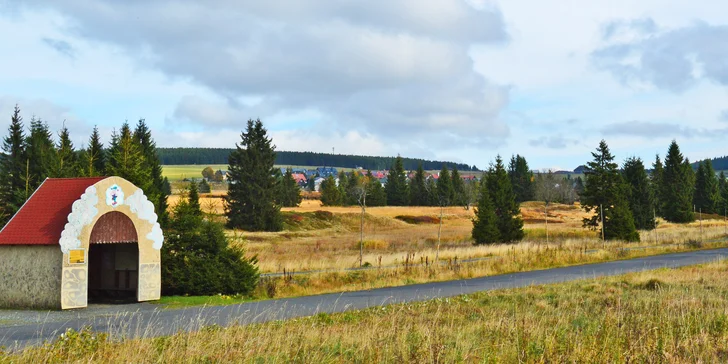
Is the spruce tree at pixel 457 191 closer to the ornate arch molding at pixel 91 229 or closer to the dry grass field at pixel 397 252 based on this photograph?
the dry grass field at pixel 397 252

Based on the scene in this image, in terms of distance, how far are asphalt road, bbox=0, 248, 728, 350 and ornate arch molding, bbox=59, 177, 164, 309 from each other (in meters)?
0.96

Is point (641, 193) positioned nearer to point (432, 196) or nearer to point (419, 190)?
point (432, 196)

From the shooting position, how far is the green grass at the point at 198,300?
21.2 metres

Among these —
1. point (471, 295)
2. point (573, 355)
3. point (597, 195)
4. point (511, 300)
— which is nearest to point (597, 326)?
point (573, 355)

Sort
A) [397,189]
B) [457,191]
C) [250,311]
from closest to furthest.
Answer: [250,311] → [457,191] → [397,189]

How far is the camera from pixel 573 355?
335 inches

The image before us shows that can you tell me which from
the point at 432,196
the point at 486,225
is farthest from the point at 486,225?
the point at 432,196

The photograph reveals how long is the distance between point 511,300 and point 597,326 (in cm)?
799

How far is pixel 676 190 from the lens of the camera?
9206cm

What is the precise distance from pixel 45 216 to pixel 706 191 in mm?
105496

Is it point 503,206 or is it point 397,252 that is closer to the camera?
point 397,252

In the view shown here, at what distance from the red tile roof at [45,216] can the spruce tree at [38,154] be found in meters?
29.0

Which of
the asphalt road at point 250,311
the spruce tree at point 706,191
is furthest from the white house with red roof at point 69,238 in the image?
the spruce tree at point 706,191

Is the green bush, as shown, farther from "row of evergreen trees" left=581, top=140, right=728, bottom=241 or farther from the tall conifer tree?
"row of evergreen trees" left=581, top=140, right=728, bottom=241
